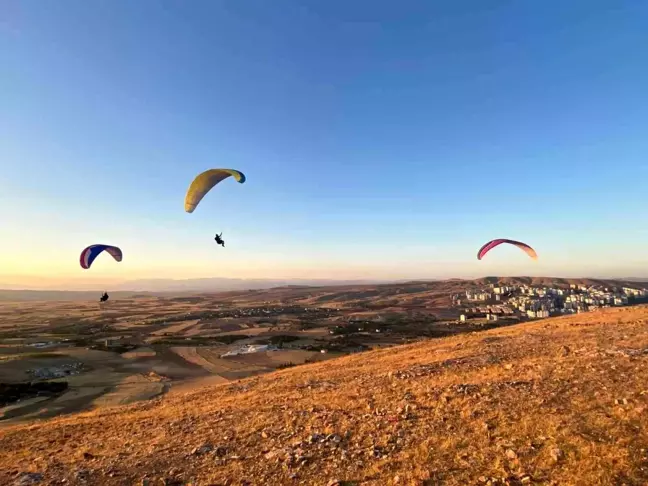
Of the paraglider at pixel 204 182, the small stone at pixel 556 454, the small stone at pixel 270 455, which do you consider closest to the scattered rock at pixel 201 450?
the small stone at pixel 270 455

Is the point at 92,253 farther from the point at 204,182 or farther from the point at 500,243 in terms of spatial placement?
the point at 500,243

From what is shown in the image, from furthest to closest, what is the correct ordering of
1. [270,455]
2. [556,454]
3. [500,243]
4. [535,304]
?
[535,304]
[500,243]
[270,455]
[556,454]

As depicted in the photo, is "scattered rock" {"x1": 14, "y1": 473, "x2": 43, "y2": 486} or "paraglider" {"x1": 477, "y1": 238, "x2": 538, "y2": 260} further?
"paraglider" {"x1": 477, "y1": 238, "x2": 538, "y2": 260}

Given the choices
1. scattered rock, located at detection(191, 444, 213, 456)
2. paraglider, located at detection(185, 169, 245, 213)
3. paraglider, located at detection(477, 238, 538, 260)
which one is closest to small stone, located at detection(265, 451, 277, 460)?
scattered rock, located at detection(191, 444, 213, 456)

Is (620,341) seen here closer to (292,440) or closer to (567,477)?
(567,477)

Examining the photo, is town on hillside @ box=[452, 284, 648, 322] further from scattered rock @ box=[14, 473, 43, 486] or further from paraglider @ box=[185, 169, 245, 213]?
scattered rock @ box=[14, 473, 43, 486]

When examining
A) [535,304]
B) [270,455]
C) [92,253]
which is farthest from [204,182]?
[535,304]
